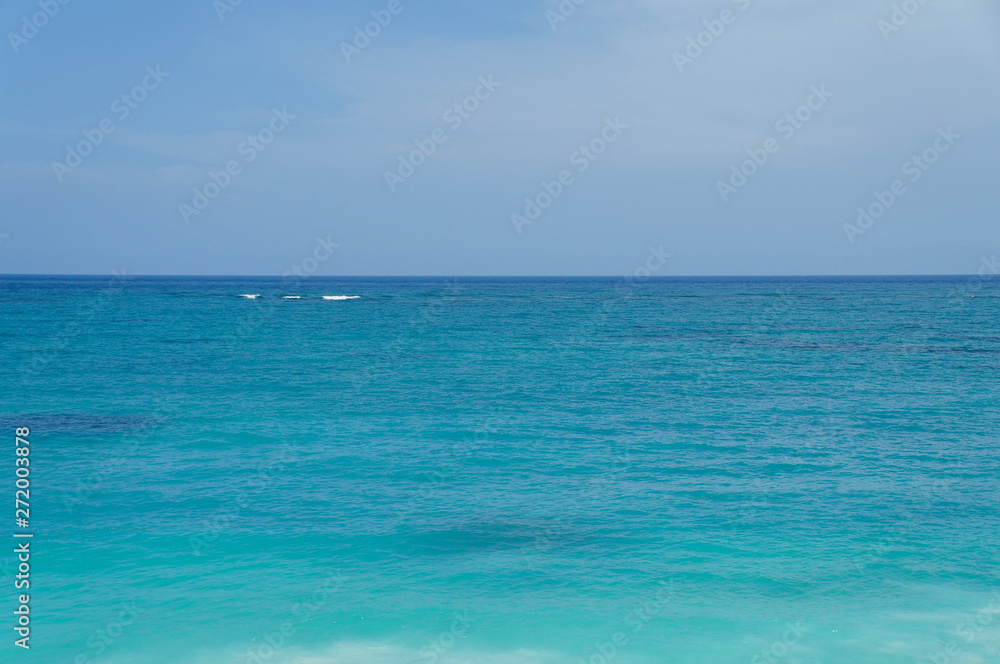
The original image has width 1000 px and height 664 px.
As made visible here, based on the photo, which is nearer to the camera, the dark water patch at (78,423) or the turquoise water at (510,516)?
the turquoise water at (510,516)

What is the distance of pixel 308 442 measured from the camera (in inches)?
787

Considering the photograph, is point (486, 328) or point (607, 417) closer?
point (607, 417)

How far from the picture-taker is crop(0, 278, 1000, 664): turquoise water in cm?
1002

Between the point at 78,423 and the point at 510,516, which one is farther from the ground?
the point at 78,423

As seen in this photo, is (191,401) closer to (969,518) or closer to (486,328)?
(969,518)

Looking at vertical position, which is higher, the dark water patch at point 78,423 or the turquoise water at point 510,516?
the dark water patch at point 78,423

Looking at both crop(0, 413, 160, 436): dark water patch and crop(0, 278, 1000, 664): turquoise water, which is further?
crop(0, 413, 160, 436): dark water patch

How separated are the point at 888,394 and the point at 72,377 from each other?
97.9 feet

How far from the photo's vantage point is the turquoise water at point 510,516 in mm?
10016

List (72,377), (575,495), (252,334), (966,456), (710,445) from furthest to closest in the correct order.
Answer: (252,334), (72,377), (710,445), (966,456), (575,495)

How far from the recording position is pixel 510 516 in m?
14.2

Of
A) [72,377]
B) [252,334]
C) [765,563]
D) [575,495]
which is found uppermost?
[252,334]

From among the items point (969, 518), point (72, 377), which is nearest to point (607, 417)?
point (969, 518)

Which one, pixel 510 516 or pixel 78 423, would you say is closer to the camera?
pixel 510 516
